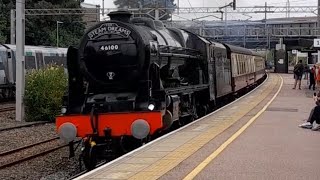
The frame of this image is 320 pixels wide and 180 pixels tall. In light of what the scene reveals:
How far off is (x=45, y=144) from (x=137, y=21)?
4689 mm

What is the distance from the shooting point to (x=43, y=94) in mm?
19922

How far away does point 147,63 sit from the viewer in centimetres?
1123

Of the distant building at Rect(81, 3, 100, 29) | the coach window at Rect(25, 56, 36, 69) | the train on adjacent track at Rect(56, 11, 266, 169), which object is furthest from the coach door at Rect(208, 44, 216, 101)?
the coach window at Rect(25, 56, 36, 69)

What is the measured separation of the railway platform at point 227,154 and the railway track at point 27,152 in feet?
11.7

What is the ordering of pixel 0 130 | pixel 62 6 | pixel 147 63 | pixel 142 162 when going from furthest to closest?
pixel 62 6 → pixel 0 130 → pixel 147 63 → pixel 142 162

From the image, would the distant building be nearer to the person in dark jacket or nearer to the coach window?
the coach window

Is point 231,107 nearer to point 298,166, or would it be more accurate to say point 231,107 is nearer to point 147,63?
point 147,63

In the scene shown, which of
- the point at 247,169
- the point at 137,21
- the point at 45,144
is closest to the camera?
the point at 247,169

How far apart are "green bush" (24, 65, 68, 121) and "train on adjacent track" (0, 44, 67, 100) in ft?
20.7

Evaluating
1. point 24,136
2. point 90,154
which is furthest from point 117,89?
point 24,136

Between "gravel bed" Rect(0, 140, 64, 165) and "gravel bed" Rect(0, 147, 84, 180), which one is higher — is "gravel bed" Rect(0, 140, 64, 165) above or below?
above

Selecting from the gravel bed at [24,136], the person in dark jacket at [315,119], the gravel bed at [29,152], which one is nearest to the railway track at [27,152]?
the gravel bed at [29,152]

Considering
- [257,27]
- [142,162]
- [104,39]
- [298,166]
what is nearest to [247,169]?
[298,166]

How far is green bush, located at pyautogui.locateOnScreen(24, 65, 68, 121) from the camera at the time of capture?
65.6 ft
